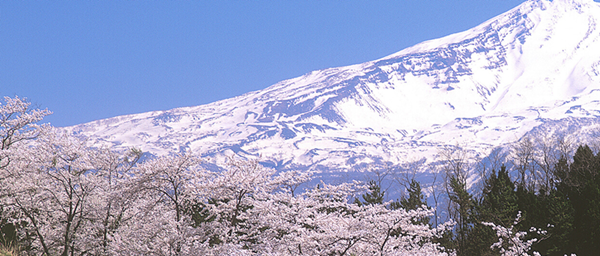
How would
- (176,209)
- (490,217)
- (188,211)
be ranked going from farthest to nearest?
(490,217)
(188,211)
(176,209)

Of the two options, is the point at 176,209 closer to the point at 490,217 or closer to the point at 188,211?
the point at 188,211

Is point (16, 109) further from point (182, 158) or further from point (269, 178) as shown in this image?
point (269, 178)

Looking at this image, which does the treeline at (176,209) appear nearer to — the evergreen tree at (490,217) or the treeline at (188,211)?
the treeline at (188,211)

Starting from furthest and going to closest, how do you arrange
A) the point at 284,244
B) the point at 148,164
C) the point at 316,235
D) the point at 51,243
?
the point at 51,243 → the point at 148,164 → the point at 284,244 → the point at 316,235

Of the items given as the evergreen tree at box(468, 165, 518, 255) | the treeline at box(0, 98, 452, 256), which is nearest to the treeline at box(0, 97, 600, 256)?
the treeline at box(0, 98, 452, 256)

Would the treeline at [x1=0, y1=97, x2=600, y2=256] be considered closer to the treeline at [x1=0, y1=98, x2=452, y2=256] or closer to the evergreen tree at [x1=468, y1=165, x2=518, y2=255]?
the treeline at [x1=0, y1=98, x2=452, y2=256]

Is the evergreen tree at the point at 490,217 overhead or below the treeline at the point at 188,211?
overhead

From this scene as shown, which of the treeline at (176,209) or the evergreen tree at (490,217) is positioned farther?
the evergreen tree at (490,217)

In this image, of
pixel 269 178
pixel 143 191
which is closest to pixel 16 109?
pixel 143 191

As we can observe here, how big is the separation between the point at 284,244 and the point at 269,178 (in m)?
3.79

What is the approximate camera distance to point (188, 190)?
22.3 m

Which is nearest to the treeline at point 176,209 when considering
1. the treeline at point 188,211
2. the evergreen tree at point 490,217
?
the treeline at point 188,211

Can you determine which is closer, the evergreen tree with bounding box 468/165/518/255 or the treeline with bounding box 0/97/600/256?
the treeline with bounding box 0/97/600/256

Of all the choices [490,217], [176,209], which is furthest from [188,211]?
[490,217]
